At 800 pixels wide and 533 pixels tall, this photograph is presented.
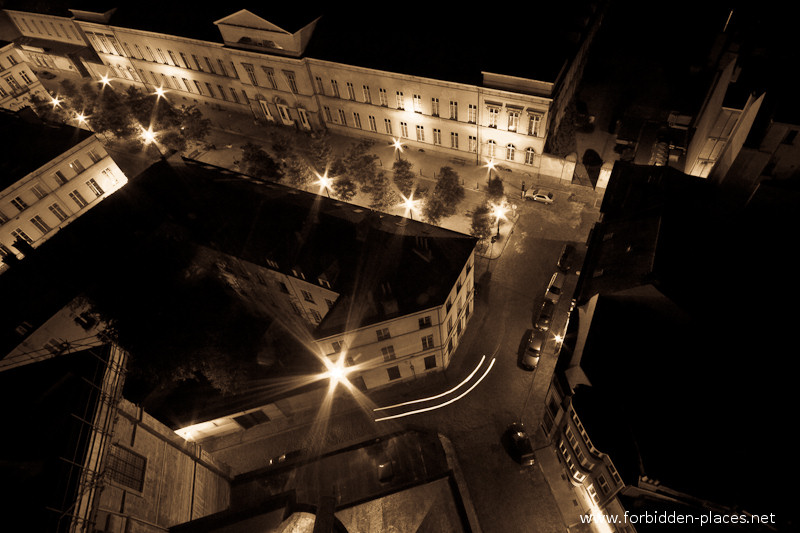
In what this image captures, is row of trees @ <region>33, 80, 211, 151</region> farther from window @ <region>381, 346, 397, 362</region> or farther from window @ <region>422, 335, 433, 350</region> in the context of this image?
window @ <region>422, 335, 433, 350</region>

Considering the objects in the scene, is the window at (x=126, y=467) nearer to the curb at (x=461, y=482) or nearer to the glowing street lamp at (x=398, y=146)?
the curb at (x=461, y=482)

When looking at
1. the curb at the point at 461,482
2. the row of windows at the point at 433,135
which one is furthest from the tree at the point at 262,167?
the curb at the point at 461,482

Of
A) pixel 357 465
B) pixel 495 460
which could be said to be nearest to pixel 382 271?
pixel 357 465

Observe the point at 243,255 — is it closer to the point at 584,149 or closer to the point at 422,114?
the point at 422,114

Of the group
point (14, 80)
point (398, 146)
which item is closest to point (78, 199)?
point (14, 80)

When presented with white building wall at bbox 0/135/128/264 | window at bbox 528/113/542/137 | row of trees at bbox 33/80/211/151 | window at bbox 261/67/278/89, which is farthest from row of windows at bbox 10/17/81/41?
window at bbox 528/113/542/137

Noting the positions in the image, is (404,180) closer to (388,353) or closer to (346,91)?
(346,91)
